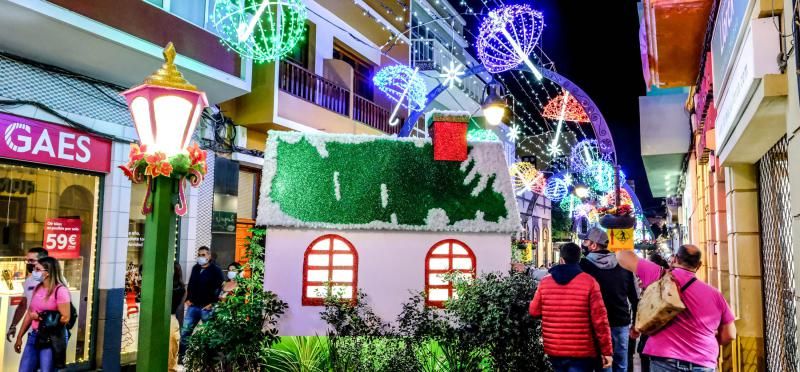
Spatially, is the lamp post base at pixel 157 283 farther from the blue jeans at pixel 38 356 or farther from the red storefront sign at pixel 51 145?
the red storefront sign at pixel 51 145

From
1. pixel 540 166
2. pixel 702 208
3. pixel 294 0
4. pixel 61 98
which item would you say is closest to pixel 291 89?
pixel 294 0

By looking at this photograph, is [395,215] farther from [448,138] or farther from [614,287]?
[614,287]

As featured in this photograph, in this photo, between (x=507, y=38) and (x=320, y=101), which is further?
(x=320, y=101)

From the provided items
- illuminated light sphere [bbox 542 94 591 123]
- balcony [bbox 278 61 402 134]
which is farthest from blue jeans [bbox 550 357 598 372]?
illuminated light sphere [bbox 542 94 591 123]

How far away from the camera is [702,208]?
1148 cm

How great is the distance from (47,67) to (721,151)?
9.75 meters

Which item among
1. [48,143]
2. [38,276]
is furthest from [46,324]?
[48,143]

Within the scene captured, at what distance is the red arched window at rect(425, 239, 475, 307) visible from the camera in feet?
31.4

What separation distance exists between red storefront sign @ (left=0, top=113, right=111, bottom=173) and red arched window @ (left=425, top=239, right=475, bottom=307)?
598 cm

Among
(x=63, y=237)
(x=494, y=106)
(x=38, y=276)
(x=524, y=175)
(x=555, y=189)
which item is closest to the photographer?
(x=38, y=276)

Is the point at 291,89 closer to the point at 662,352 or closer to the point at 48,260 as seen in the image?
the point at 48,260

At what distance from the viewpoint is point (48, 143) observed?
9719 mm

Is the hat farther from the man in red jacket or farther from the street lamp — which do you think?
the street lamp

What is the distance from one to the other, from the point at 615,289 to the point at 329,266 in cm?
419
